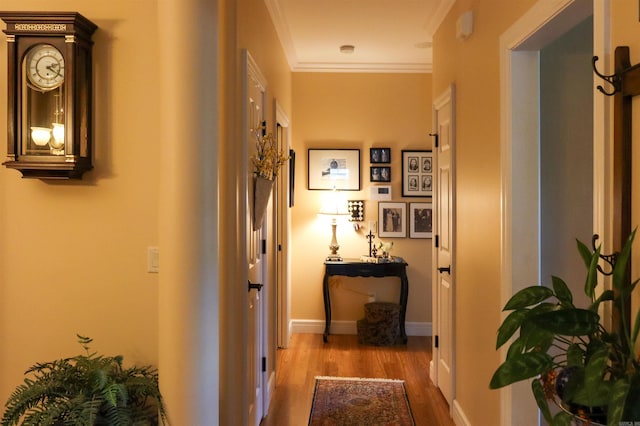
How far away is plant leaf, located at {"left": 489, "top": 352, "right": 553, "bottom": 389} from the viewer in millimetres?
1111

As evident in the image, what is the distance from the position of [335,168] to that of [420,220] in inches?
44.1

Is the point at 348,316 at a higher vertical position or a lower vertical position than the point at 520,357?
lower

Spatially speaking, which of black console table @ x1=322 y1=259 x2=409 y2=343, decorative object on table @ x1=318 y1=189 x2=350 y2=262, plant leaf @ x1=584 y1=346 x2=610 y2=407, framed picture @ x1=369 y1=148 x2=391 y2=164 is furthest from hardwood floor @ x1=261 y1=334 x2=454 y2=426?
plant leaf @ x1=584 y1=346 x2=610 y2=407

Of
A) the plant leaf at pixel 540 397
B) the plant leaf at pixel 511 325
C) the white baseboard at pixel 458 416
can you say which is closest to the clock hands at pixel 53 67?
the plant leaf at pixel 511 325

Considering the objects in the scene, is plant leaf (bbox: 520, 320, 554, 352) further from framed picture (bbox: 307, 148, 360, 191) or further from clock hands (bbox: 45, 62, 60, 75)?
framed picture (bbox: 307, 148, 360, 191)

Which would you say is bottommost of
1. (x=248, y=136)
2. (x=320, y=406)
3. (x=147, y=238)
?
(x=320, y=406)

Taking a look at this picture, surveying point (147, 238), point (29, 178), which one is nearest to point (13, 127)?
point (29, 178)

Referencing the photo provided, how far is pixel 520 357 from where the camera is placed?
3.72ft

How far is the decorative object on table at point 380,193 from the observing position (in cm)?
518

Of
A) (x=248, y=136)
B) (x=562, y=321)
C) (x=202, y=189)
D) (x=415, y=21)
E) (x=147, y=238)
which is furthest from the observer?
(x=415, y=21)

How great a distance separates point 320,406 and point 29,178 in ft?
8.09

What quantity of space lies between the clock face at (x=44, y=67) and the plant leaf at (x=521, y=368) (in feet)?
6.55

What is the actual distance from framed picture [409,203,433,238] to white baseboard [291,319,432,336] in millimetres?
1018

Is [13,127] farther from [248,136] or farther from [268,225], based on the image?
[268,225]
